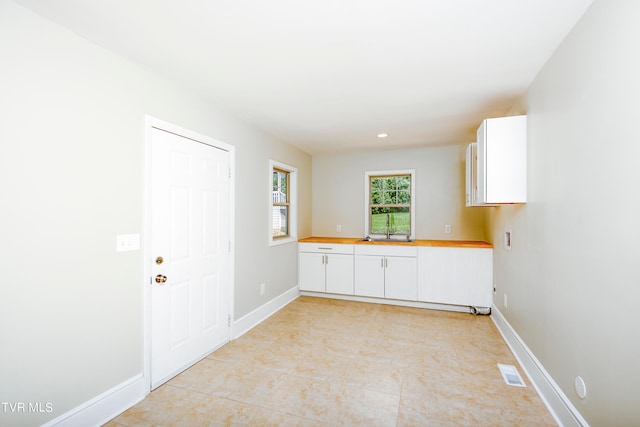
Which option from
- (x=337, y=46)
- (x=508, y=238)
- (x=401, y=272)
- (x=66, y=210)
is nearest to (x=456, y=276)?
(x=401, y=272)

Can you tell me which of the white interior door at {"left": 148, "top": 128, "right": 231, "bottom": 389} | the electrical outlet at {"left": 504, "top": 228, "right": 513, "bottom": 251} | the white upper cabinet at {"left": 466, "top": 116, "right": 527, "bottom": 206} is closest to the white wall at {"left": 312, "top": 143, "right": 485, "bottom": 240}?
the electrical outlet at {"left": 504, "top": 228, "right": 513, "bottom": 251}

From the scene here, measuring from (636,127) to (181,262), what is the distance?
2928mm

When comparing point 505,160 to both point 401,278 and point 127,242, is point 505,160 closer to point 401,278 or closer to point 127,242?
point 401,278

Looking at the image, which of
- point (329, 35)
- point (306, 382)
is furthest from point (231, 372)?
point (329, 35)

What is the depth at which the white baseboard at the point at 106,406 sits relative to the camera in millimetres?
1690

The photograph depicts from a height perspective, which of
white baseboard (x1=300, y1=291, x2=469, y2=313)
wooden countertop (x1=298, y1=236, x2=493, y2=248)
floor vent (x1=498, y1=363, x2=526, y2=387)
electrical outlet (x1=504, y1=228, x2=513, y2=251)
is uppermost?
electrical outlet (x1=504, y1=228, x2=513, y2=251)

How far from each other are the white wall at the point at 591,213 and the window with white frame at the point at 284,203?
302 centimetres

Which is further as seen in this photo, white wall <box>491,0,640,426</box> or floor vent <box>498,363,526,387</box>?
floor vent <box>498,363,526,387</box>

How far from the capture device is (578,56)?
1659 millimetres

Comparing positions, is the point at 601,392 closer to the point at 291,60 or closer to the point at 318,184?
the point at 291,60

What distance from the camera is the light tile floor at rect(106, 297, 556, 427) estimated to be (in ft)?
6.30

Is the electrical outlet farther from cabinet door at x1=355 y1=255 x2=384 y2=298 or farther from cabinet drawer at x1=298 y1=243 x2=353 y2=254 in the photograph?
cabinet drawer at x1=298 y1=243 x2=353 y2=254

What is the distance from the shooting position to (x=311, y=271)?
4.68 m

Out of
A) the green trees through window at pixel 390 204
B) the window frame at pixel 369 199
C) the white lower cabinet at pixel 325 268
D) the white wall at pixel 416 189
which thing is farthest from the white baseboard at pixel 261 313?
the green trees through window at pixel 390 204
